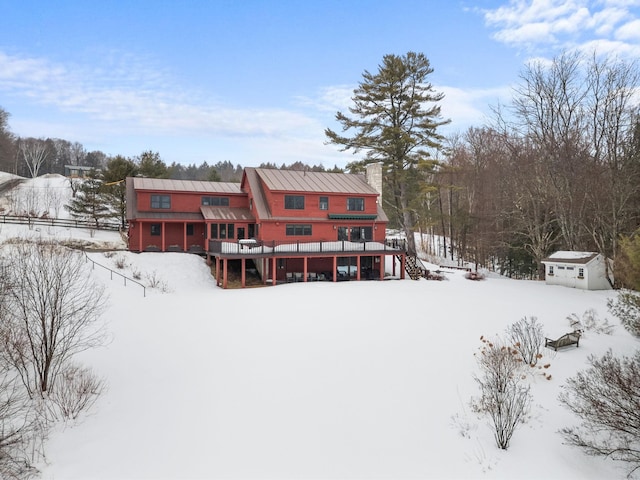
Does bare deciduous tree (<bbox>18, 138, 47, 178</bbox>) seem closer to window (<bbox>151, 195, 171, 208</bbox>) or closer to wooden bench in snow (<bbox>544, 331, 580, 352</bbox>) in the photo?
window (<bbox>151, 195, 171, 208</bbox>)

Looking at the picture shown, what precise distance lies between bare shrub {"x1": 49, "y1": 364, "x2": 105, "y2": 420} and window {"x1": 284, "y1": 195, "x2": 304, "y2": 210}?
666 inches

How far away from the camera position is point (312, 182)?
2692cm

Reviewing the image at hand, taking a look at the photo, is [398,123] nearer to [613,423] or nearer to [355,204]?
[355,204]

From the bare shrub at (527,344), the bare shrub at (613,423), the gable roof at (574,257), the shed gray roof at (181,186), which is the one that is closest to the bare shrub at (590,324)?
the bare shrub at (527,344)

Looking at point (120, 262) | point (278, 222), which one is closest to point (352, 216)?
point (278, 222)

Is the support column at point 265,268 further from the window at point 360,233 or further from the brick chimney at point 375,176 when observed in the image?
the brick chimney at point 375,176

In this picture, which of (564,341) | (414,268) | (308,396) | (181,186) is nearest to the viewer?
(308,396)

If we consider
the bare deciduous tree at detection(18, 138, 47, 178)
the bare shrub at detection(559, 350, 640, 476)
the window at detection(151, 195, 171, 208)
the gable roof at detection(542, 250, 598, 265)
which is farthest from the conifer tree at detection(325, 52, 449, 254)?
the bare deciduous tree at detection(18, 138, 47, 178)

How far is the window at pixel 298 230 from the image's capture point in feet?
82.6

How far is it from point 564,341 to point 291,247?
15.6m

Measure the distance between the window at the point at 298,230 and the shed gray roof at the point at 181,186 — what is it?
20.5ft

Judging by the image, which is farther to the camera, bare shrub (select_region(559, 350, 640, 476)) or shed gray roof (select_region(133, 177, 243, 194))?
shed gray roof (select_region(133, 177, 243, 194))

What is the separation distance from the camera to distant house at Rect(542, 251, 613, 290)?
22625 millimetres

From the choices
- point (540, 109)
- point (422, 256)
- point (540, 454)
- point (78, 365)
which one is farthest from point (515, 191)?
point (78, 365)
